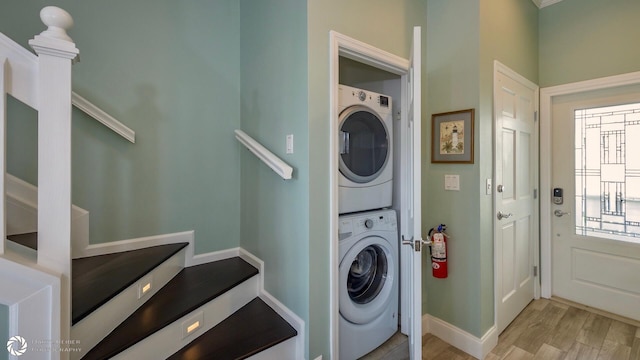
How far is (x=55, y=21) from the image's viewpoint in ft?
3.03

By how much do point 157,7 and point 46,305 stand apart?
6.24ft

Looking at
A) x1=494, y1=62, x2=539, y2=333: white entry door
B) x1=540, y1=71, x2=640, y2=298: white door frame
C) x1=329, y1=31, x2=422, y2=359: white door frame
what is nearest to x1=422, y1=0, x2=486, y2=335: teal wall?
x1=494, y1=62, x2=539, y2=333: white entry door

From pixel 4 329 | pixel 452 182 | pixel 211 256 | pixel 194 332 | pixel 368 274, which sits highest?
pixel 452 182

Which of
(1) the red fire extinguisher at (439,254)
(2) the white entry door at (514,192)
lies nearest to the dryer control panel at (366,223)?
(1) the red fire extinguisher at (439,254)

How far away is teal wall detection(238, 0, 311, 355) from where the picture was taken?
1.47m

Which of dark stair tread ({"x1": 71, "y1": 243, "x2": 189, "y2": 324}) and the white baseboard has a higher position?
dark stair tread ({"x1": 71, "y1": 243, "x2": 189, "y2": 324})

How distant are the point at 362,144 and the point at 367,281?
1053 millimetres

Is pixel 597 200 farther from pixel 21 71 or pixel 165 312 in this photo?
pixel 21 71

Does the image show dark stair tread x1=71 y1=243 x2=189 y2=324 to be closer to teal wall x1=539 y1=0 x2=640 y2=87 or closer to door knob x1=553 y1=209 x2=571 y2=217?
door knob x1=553 y1=209 x2=571 y2=217

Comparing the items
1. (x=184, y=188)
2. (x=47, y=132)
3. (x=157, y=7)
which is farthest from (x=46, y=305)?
(x=157, y=7)

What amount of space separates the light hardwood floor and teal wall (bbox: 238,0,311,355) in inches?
38.1

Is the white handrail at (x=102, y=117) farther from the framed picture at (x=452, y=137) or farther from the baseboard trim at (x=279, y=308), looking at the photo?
the framed picture at (x=452, y=137)

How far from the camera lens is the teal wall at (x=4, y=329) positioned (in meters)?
0.87

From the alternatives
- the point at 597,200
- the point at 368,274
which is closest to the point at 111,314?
the point at 368,274
